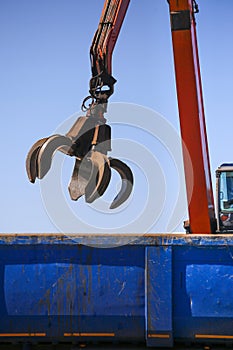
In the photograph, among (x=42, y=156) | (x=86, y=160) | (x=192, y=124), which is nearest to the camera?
(x=42, y=156)

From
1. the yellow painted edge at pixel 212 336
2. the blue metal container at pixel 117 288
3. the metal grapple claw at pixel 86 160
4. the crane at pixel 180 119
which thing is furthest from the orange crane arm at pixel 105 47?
the yellow painted edge at pixel 212 336

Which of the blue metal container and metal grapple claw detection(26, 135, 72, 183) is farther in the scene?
metal grapple claw detection(26, 135, 72, 183)

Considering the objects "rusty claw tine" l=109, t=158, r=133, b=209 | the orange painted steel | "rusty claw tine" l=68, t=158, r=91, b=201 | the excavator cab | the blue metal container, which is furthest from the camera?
the excavator cab

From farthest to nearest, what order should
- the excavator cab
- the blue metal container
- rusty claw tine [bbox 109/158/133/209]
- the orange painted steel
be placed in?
1. the excavator cab
2. the orange painted steel
3. rusty claw tine [bbox 109/158/133/209]
4. the blue metal container

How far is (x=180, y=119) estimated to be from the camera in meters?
6.88

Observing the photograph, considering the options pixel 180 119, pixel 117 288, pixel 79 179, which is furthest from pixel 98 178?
pixel 180 119

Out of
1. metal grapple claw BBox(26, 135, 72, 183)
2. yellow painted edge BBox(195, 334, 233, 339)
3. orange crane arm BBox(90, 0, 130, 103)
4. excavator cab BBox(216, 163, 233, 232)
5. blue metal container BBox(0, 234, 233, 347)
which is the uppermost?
orange crane arm BBox(90, 0, 130, 103)

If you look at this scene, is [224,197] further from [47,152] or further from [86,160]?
[47,152]

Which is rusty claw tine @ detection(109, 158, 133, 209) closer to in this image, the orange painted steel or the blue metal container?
the orange painted steel

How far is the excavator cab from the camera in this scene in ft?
26.5

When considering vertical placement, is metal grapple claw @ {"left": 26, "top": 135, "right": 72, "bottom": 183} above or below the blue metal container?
above

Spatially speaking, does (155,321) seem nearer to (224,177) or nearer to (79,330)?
(79,330)

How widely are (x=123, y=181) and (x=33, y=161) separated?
976 mm

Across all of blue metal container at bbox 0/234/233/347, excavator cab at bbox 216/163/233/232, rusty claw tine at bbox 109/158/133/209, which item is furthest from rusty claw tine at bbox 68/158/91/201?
excavator cab at bbox 216/163/233/232
